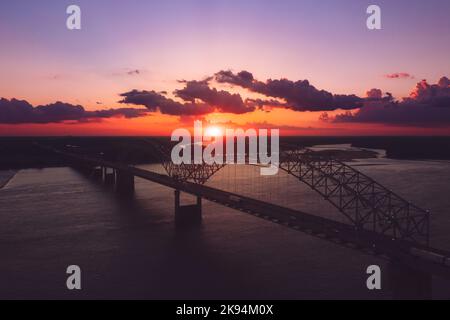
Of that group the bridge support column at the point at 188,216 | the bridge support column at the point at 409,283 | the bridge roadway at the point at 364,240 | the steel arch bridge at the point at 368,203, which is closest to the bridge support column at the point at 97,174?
the steel arch bridge at the point at 368,203

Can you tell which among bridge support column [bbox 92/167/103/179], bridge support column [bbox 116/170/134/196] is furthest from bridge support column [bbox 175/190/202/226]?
bridge support column [bbox 92/167/103/179]

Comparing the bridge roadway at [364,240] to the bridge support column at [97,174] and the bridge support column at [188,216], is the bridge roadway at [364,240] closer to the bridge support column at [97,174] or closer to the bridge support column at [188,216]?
the bridge support column at [188,216]

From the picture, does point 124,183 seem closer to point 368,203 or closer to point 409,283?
point 368,203

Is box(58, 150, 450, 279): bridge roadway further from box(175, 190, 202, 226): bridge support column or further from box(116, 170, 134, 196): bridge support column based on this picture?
box(116, 170, 134, 196): bridge support column

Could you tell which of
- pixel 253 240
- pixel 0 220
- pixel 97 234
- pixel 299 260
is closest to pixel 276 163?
pixel 253 240

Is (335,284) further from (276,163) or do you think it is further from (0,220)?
(0,220)
